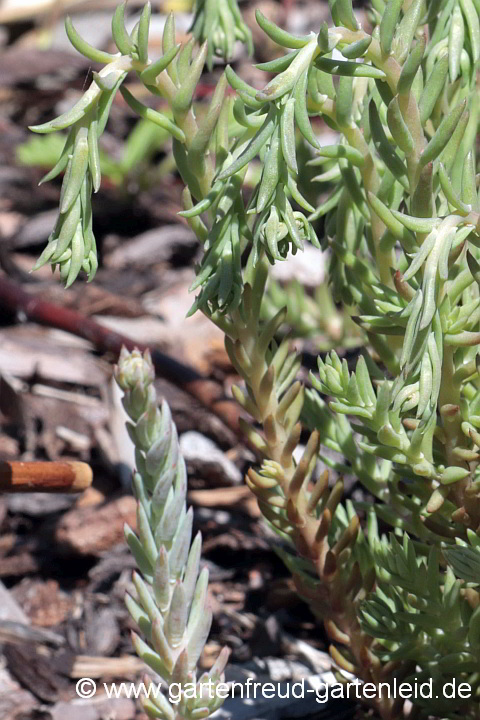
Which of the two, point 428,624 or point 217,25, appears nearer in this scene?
point 428,624

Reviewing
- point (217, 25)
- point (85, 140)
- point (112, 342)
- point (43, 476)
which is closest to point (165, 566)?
point (43, 476)

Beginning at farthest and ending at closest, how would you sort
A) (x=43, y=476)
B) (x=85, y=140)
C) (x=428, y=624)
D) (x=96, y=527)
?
(x=96, y=527) < (x=43, y=476) < (x=428, y=624) < (x=85, y=140)

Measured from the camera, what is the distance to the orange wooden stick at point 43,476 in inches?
51.0

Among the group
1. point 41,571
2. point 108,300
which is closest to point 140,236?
point 108,300

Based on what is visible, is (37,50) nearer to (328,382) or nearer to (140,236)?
(140,236)

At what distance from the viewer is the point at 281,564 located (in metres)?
1.90

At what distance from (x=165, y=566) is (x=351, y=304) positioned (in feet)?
→ 1.80

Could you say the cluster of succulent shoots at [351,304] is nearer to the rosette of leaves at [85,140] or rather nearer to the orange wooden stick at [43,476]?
the rosette of leaves at [85,140]

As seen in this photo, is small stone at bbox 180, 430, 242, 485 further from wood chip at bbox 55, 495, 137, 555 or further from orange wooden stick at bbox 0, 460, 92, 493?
orange wooden stick at bbox 0, 460, 92, 493

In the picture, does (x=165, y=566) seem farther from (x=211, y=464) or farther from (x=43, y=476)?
(x=211, y=464)

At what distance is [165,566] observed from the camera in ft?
3.40

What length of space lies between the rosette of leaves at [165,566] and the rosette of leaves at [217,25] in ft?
2.19

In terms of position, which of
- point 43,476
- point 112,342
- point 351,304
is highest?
point 351,304

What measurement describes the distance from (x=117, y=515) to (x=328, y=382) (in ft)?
3.46
